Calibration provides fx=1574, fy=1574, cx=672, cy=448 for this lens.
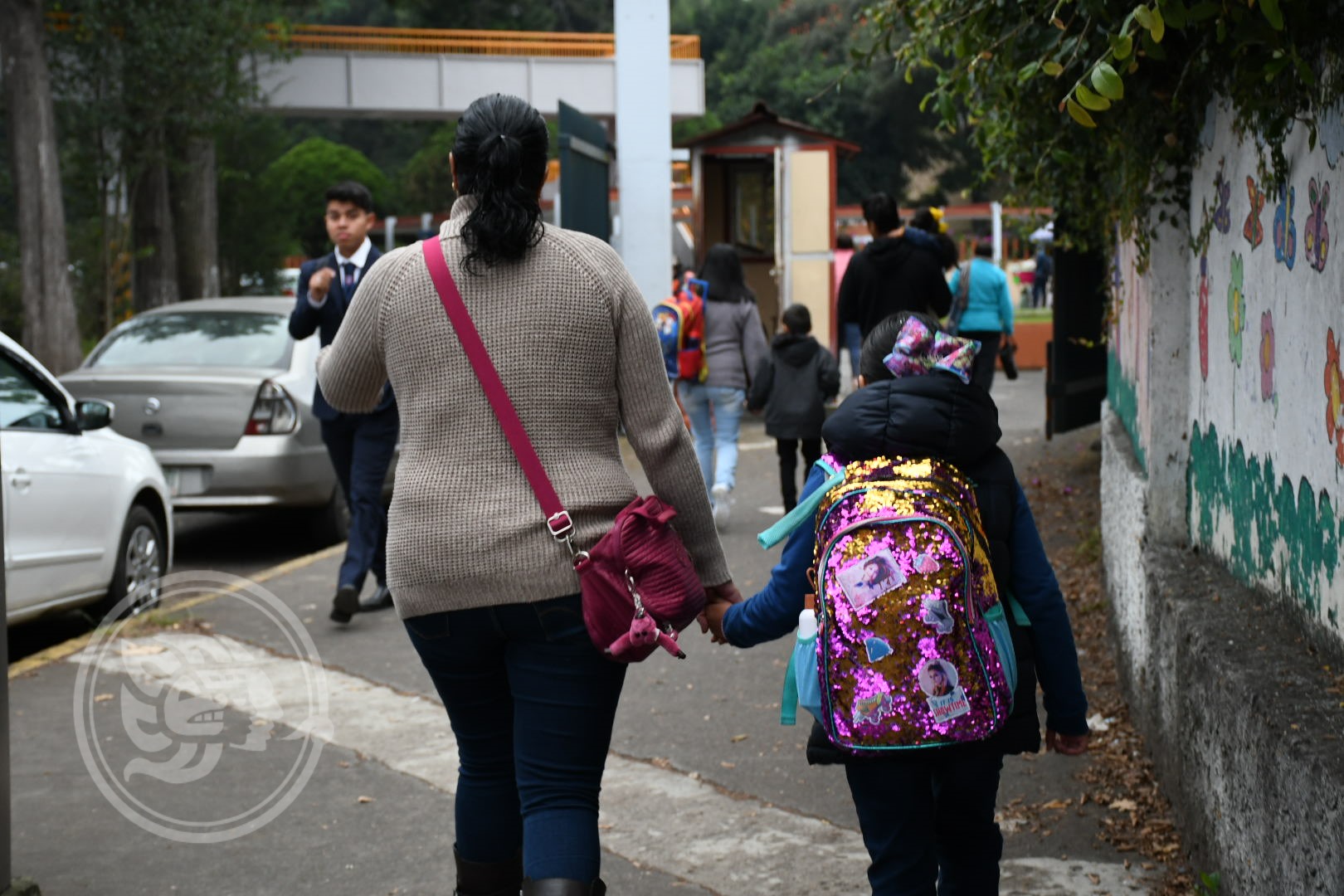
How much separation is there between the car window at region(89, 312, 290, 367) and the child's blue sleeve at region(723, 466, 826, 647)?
6.82 meters

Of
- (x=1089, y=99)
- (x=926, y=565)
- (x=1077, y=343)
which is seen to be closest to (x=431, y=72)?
(x=1077, y=343)

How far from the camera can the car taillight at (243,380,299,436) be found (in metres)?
9.09

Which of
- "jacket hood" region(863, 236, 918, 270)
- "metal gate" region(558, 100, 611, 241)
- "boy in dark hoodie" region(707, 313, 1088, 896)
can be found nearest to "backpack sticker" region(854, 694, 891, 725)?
"boy in dark hoodie" region(707, 313, 1088, 896)

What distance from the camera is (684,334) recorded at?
30.8ft

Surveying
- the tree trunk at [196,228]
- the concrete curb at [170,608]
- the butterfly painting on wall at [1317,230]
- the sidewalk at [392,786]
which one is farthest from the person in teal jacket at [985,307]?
the tree trunk at [196,228]

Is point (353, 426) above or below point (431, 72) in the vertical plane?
below

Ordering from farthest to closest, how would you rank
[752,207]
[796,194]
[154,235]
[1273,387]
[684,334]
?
[154,235], [752,207], [796,194], [684,334], [1273,387]

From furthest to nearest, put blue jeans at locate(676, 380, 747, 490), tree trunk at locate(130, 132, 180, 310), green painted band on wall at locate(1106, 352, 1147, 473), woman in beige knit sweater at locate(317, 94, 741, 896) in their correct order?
tree trunk at locate(130, 132, 180, 310) → blue jeans at locate(676, 380, 747, 490) → green painted band on wall at locate(1106, 352, 1147, 473) → woman in beige knit sweater at locate(317, 94, 741, 896)

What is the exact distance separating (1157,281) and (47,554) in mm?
4647

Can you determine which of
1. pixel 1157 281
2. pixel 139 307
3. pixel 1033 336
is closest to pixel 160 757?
pixel 1157 281

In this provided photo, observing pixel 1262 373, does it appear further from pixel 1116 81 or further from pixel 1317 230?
pixel 1116 81

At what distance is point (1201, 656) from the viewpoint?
3.71 m

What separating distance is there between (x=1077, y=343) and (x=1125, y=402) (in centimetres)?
358

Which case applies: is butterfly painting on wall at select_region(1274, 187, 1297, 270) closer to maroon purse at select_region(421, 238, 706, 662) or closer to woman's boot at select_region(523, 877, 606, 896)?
maroon purse at select_region(421, 238, 706, 662)
